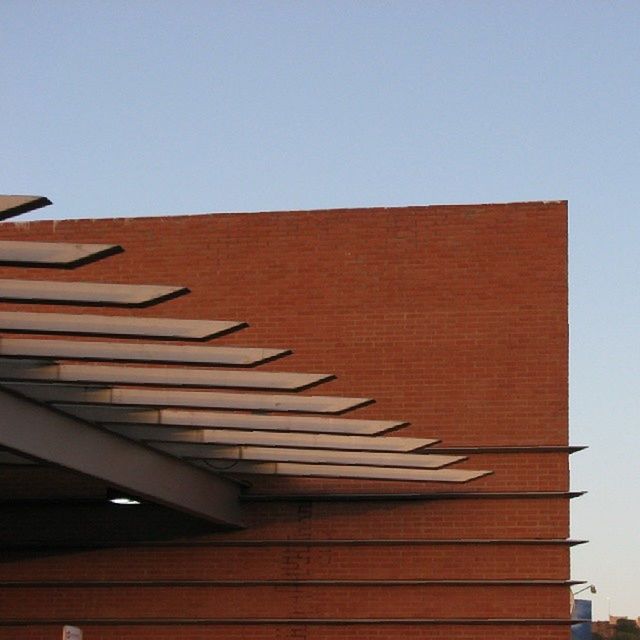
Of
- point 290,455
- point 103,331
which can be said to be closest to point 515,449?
point 290,455

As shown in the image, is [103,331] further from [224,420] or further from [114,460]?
[114,460]

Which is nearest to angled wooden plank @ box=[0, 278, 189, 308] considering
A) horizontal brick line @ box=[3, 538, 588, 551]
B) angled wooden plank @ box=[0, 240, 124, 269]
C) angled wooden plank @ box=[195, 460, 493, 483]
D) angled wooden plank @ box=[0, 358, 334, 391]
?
angled wooden plank @ box=[0, 240, 124, 269]

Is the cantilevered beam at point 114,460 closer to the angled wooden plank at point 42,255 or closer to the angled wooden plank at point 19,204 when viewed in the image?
the angled wooden plank at point 42,255

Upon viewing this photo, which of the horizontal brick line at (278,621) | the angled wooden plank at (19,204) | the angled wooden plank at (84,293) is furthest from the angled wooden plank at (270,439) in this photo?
the angled wooden plank at (19,204)

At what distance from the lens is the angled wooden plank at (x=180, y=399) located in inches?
536

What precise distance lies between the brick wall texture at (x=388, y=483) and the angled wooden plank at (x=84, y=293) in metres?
7.43

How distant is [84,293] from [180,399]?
10.9ft

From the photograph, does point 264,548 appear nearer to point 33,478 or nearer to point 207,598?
point 207,598

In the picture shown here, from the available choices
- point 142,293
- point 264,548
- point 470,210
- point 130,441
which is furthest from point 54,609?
point 142,293

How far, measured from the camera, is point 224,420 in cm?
1503

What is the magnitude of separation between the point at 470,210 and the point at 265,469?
149 inches

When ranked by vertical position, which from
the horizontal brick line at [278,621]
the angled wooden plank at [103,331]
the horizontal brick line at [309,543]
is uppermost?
the angled wooden plank at [103,331]

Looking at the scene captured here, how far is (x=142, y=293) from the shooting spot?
1123cm

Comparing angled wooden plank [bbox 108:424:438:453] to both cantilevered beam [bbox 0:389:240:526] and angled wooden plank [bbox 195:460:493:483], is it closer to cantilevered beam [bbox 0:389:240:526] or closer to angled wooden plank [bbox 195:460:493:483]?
cantilevered beam [bbox 0:389:240:526]
